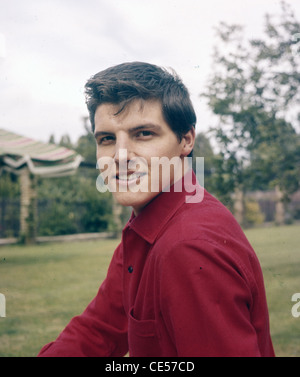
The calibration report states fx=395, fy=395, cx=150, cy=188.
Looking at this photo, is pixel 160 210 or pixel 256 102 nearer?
pixel 160 210

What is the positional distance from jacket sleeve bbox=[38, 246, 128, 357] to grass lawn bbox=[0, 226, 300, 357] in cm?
67

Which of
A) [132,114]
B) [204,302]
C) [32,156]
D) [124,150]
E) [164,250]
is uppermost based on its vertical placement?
[32,156]

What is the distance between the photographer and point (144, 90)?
3.77ft

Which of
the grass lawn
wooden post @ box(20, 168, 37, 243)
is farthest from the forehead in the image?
wooden post @ box(20, 168, 37, 243)

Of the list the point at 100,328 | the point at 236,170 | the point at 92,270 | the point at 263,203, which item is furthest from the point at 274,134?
the point at 263,203

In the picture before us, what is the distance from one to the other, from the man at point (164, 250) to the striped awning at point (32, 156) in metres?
3.83

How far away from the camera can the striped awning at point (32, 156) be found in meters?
5.02

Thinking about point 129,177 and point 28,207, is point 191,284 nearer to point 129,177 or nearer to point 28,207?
point 129,177

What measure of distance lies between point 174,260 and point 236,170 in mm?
2497

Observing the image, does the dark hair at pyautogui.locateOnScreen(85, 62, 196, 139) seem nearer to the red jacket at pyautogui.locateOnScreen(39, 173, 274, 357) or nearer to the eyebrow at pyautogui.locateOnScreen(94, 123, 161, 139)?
the eyebrow at pyautogui.locateOnScreen(94, 123, 161, 139)

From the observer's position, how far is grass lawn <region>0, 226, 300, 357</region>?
3064mm

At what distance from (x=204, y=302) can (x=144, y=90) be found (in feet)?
2.05

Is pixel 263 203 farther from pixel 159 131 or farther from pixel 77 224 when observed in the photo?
pixel 159 131

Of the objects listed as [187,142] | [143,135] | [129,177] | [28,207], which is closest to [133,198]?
[129,177]
